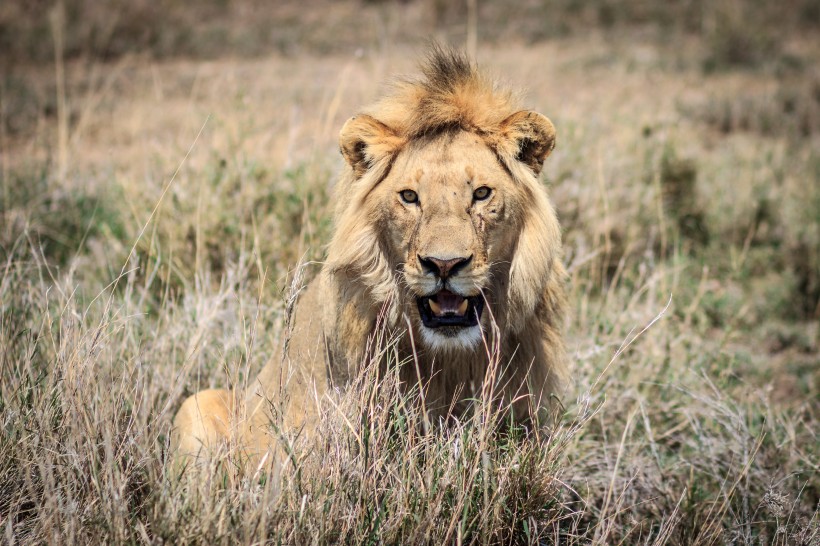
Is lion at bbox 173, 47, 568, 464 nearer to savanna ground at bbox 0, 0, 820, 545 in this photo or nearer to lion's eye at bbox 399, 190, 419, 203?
lion's eye at bbox 399, 190, 419, 203

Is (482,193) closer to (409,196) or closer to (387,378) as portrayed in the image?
(409,196)

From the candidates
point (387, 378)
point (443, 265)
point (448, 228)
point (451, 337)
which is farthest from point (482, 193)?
point (387, 378)

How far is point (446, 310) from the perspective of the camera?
8.73ft

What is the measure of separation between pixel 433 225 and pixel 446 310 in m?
0.30

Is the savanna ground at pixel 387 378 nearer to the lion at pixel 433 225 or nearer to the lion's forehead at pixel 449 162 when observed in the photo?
the lion at pixel 433 225

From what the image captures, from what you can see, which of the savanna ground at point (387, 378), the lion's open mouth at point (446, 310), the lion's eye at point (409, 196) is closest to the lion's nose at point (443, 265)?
the lion's open mouth at point (446, 310)

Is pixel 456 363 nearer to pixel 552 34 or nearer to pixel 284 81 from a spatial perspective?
pixel 284 81

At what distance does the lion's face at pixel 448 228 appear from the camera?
2.56 m

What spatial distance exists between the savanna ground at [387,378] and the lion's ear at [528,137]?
0.46m

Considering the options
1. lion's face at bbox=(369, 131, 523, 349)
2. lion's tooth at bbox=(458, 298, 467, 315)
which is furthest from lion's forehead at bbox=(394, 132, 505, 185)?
lion's tooth at bbox=(458, 298, 467, 315)

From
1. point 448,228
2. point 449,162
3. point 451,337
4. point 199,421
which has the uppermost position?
point 449,162

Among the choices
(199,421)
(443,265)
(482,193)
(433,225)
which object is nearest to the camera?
(443,265)

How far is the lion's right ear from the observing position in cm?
281

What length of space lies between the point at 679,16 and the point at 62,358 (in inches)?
596
